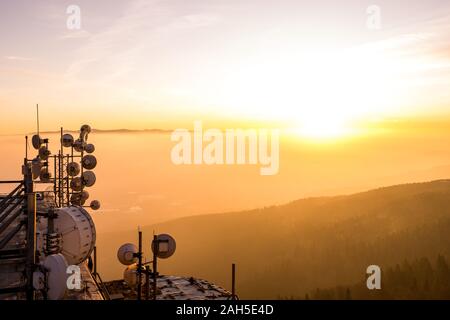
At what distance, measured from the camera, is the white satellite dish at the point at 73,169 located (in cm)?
3388

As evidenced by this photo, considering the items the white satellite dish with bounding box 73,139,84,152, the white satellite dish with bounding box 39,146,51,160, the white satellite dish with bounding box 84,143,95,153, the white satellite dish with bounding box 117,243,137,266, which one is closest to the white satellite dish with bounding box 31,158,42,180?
the white satellite dish with bounding box 39,146,51,160

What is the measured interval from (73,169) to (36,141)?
4186 mm

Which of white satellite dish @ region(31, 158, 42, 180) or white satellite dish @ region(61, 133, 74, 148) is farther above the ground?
white satellite dish @ region(61, 133, 74, 148)

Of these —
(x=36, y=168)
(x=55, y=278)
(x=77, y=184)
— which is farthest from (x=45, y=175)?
(x=55, y=278)

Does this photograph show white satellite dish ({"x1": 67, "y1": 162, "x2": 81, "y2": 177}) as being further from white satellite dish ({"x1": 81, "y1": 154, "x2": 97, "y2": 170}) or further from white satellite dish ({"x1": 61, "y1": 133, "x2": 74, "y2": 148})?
white satellite dish ({"x1": 61, "y1": 133, "x2": 74, "y2": 148})

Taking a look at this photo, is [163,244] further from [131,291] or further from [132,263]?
[131,291]

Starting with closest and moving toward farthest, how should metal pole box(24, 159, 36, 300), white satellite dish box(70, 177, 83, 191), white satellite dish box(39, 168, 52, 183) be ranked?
metal pole box(24, 159, 36, 300) < white satellite dish box(70, 177, 83, 191) < white satellite dish box(39, 168, 52, 183)

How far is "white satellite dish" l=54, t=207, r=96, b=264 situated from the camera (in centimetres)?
1914

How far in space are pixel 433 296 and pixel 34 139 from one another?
208 metres

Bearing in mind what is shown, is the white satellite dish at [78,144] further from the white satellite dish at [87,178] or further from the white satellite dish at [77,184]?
the white satellite dish at [77,184]

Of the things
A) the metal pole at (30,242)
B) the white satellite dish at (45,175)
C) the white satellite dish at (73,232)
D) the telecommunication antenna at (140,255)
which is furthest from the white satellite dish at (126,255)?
the white satellite dish at (45,175)

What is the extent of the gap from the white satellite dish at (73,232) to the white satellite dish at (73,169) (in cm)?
1475

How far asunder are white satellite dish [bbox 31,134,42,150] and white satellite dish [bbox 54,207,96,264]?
16.8 meters
